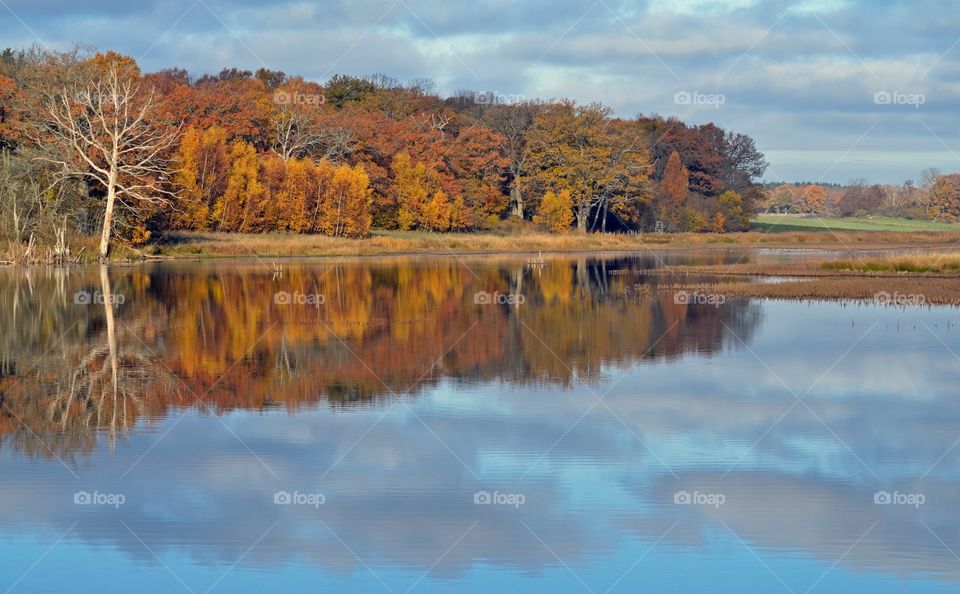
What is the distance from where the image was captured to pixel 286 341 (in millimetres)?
23172

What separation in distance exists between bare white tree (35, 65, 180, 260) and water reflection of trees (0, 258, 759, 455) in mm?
15276

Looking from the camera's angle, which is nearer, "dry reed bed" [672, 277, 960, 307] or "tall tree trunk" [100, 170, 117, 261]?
"dry reed bed" [672, 277, 960, 307]

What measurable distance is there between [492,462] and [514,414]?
9.45 ft

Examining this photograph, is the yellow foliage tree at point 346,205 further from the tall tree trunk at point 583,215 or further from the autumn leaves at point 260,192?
the tall tree trunk at point 583,215

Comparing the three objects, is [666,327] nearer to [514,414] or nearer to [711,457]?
[514,414]

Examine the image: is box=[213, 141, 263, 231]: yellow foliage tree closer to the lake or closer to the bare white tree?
the bare white tree

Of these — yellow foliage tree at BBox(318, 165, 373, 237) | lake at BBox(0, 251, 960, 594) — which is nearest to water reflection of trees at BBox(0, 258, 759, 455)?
lake at BBox(0, 251, 960, 594)

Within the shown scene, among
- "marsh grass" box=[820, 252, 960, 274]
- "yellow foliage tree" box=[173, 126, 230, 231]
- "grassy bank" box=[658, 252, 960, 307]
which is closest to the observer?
"grassy bank" box=[658, 252, 960, 307]

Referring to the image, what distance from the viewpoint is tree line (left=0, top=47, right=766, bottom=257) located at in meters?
57.3

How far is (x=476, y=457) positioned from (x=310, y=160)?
216 ft

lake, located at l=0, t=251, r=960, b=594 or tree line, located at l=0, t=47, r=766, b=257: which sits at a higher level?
tree line, located at l=0, t=47, r=766, b=257

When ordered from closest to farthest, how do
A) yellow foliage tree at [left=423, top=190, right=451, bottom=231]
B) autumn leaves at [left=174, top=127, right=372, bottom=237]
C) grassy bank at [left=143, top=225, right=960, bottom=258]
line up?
grassy bank at [left=143, top=225, right=960, bottom=258], autumn leaves at [left=174, top=127, right=372, bottom=237], yellow foliage tree at [left=423, top=190, right=451, bottom=231]

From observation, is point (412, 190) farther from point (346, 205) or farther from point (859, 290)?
point (859, 290)

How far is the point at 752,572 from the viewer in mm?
8922
